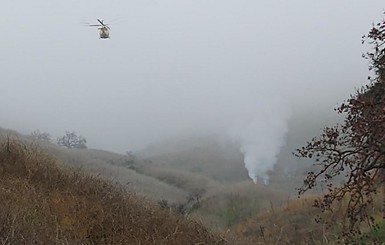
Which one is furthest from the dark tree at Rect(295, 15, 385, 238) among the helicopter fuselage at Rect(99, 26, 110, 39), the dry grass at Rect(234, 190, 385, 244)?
the dry grass at Rect(234, 190, 385, 244)

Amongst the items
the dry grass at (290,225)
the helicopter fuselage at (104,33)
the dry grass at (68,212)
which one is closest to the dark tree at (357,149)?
the dry grass at (68,212)

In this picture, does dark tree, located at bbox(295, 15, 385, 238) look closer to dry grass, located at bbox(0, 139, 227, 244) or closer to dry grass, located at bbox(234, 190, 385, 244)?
dry grass, located at bbox(0, 139, 227, 244)

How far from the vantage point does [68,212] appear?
6855mm

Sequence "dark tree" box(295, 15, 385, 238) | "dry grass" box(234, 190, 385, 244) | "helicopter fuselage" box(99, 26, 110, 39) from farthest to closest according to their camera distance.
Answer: "dry grass" box(234, 190, 385, 244)
"helicopter fuselage" box(99, 26, 110, 39)
"dark tree" box(295, 15, 385, 238)

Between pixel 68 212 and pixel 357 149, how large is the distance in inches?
154

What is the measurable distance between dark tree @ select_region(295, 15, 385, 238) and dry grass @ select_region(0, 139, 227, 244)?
2.29 metres

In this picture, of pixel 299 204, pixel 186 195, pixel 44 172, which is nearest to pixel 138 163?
pixel 186 195

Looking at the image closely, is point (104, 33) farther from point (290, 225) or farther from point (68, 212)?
point (290, 225)

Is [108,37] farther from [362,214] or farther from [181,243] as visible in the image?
[362,214]

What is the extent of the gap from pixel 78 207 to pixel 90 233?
0.61 metres

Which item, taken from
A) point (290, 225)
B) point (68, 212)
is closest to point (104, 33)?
point (68, 212)

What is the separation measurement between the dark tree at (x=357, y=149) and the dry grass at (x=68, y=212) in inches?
90.1

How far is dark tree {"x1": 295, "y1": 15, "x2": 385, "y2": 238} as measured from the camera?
17.6 feet

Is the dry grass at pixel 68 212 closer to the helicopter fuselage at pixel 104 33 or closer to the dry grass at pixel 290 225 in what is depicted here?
the helicopter fuselage at pixel 104 33
